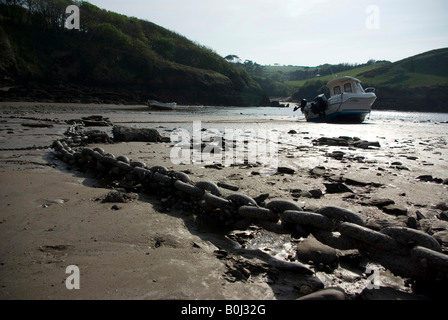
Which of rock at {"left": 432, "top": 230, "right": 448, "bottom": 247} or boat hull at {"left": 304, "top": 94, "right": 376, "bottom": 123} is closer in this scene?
rock at {"left": 432, "top": 230, "right": 448, "bottom": 247}

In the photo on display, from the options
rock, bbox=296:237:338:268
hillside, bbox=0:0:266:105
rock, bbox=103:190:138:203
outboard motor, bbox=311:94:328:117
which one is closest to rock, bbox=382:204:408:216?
rock, bbox=296:237:338:268

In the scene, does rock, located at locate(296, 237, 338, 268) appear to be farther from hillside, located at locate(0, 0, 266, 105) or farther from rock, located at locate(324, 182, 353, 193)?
hillside, located at locate(0, 0, 266, 105)

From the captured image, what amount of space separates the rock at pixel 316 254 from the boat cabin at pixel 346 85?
22224 mm

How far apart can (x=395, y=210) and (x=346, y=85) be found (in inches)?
853

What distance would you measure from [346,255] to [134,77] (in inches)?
2427

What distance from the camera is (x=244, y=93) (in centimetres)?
7400

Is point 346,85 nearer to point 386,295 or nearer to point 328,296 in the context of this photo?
point 386,295

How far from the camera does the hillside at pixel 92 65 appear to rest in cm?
4225

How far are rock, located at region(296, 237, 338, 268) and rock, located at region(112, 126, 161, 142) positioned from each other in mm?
6192

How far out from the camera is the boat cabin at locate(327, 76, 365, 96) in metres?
21.2

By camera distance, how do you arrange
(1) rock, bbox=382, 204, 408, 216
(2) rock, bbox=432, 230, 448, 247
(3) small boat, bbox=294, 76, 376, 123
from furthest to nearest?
(3) small boat, bbox=294, 76, 376, 123 → (1) rock, bbox=382, 204, 408, 216 → (2) rock, bbox=432, 230, 448, 247

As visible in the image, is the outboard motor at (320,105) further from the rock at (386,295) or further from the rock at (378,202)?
the rock at (386,295)
